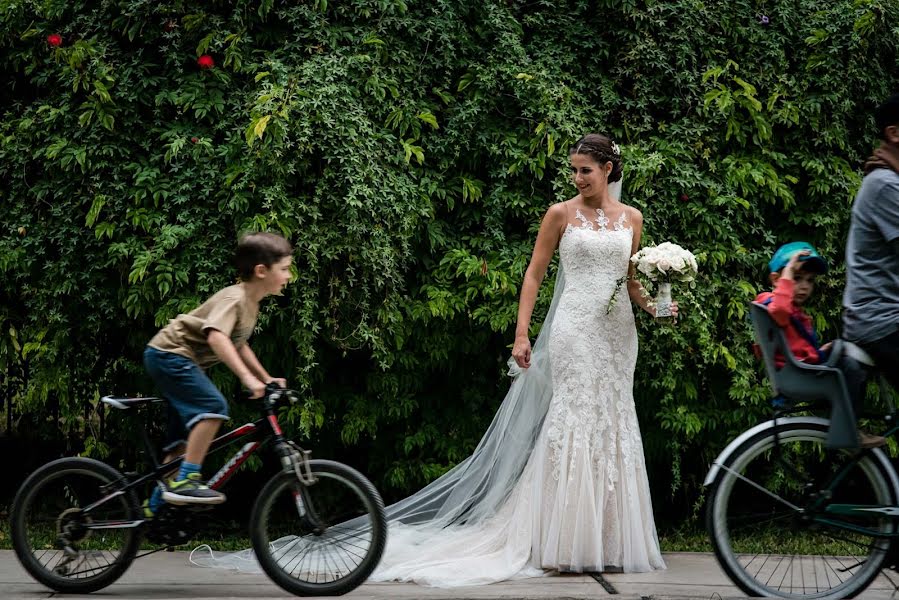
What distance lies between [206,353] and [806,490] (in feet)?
8.91

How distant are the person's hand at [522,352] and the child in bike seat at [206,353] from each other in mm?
1360

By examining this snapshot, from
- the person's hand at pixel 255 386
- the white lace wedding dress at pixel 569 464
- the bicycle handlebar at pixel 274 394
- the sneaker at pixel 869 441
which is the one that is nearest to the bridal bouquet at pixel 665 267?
the white lace wedding dress at pixel 569 464

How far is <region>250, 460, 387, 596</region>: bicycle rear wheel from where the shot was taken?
13.6 feet

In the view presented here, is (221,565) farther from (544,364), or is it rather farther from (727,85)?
(727,85)

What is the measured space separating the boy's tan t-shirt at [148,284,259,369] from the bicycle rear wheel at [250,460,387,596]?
2.28 ft

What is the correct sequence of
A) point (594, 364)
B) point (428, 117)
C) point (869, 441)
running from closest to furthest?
point (869, 441) → point (594, 364) → point (428, 117)

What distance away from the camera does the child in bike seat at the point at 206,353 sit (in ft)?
13.8

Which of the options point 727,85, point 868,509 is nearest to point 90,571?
point 868,509

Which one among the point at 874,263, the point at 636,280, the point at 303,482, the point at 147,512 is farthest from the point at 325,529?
the point at 874,263

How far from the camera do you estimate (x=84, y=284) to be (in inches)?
234

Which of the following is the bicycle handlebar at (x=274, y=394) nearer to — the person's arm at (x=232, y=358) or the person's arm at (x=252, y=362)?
the person's arm at (x=232, y=358)

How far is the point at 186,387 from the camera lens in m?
4.28

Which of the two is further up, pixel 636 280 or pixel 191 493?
pixel 636 280

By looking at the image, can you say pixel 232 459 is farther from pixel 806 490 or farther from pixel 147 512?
pixel 806 490
